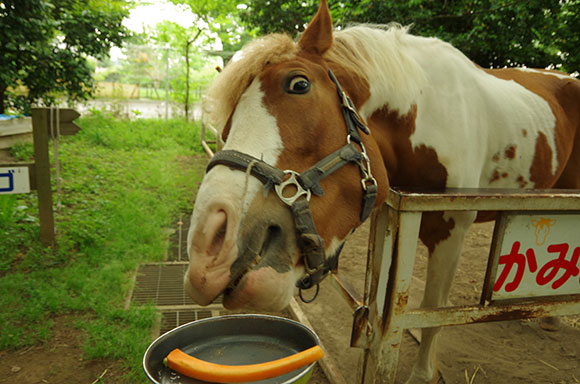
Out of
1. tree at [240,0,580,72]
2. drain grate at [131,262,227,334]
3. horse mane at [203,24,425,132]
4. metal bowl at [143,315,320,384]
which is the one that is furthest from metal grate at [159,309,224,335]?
tree at [240,0,580,72]

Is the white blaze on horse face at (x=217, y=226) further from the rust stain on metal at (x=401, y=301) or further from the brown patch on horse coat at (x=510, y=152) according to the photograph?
the brown patch on horse coat at (x=510, y=152)

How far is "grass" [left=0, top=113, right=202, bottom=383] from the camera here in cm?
274

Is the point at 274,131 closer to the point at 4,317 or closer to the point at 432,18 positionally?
the point at 4,317

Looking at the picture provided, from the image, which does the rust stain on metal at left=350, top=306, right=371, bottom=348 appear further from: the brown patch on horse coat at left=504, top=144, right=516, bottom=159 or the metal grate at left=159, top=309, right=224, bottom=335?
the metal grate at left=159, top=309, right=224, bottom=335

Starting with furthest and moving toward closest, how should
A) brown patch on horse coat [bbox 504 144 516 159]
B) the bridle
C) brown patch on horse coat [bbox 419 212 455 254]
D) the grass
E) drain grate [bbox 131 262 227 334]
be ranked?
1. drain grate [bbox 131 262 227 334]
2. the grass
3. brown patch on horse coat [bbox 504 144 516 159]
4. brown patch on horse coat [bbox 419 212 455 254]
5. the bridle

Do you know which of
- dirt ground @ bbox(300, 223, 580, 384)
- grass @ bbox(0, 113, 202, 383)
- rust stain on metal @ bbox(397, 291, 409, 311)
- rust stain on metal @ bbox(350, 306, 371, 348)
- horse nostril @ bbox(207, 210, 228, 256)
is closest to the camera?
horse nostril @ bbox(207, 210, 228, 256)

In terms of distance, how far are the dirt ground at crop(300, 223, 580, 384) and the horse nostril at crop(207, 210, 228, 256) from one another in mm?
1447

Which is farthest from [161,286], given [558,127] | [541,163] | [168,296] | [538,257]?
[558,127]

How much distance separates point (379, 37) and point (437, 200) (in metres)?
0.86

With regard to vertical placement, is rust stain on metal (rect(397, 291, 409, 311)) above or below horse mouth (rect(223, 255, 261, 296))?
below

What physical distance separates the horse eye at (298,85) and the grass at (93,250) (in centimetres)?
202

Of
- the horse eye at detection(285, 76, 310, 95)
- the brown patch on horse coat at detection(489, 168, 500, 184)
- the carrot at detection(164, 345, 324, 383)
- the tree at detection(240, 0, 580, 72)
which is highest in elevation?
the tree at detection(240, 0, 580, 72)

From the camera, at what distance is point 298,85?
1.38m

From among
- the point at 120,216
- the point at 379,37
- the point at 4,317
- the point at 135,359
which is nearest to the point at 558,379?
the point at 379,37
